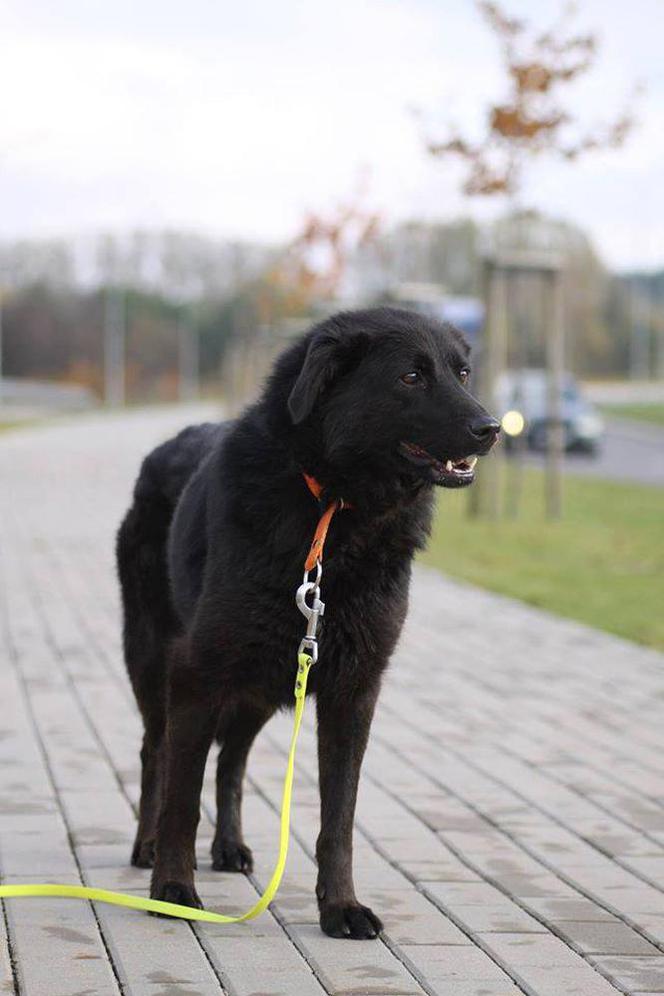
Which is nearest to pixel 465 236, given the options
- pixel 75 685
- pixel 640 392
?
pixel 640 392

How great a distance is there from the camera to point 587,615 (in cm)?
1013

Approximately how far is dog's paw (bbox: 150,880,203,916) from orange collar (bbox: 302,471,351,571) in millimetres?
898

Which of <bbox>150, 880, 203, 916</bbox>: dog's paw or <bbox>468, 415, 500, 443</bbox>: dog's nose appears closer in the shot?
<bbox>468, 415, 500, 443</bbox>: dog's nose

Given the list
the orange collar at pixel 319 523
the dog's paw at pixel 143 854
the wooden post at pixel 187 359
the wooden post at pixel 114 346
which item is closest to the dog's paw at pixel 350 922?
the dog's paw at pixel 143 854

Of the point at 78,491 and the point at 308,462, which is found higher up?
the point at 308,462

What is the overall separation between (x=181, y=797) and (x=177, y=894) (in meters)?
0.25

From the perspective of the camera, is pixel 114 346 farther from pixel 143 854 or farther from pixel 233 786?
pixel 143 854

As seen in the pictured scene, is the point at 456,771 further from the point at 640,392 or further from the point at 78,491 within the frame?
the point at 640,392

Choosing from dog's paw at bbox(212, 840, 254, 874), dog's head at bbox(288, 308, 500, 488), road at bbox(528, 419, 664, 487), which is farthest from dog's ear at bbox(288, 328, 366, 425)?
road at bbox(528, 419, 664, 487)

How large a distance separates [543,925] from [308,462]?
132 cm

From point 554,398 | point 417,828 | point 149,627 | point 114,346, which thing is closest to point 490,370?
point 554,398

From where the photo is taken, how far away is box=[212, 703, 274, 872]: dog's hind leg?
14.6 feet

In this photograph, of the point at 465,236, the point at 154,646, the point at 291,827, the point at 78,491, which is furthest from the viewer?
the point at 465,236

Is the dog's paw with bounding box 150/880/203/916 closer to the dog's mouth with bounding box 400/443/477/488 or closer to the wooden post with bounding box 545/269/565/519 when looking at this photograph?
the dog's mouth with bounding box 400/443/477/488
